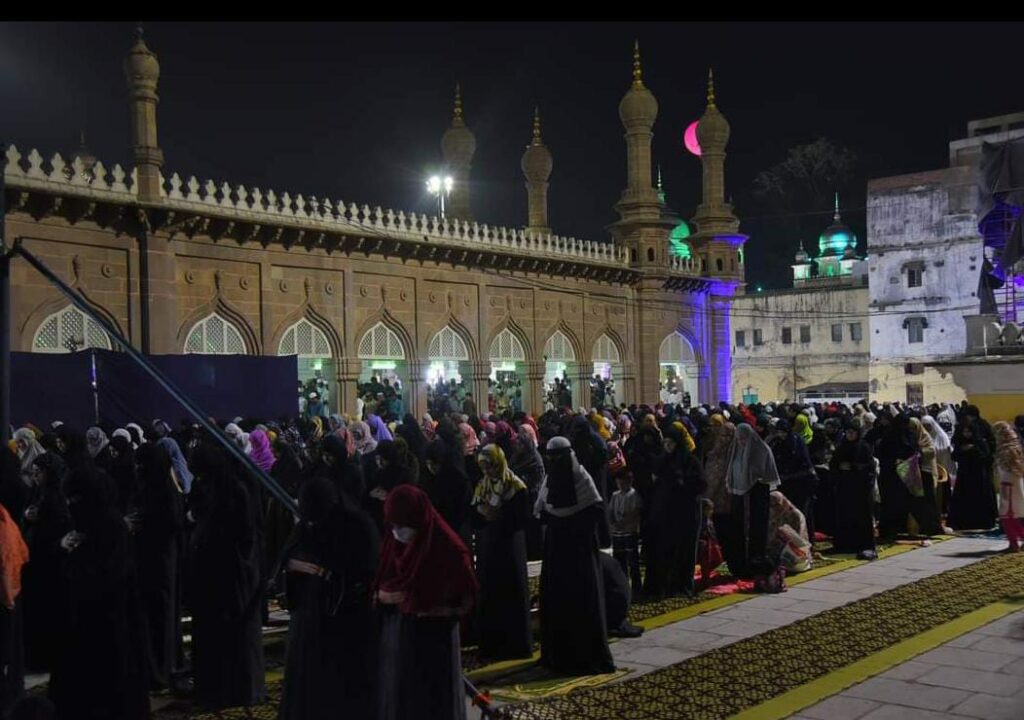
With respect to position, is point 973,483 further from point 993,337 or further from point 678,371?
point 678,371

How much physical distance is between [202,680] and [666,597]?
422 centimetres

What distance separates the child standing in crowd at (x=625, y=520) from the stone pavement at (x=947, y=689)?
2.63 meters

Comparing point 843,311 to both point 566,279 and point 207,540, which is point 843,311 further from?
point 207,540

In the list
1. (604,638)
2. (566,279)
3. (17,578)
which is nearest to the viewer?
(17,578)

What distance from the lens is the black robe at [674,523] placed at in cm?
834

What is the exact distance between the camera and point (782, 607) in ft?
26.3

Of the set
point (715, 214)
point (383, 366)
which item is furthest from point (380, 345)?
point (715, 214)

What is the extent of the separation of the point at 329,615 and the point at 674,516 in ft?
14.0

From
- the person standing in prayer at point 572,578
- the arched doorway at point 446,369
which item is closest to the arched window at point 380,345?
the arched doorway at point 446,369

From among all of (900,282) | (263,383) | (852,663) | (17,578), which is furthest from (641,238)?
(17,578)

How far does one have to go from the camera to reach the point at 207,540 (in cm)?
571

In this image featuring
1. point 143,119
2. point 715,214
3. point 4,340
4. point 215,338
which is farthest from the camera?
point 715,214

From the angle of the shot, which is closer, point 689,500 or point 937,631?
point 937,631

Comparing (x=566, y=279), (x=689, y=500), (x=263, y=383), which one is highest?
(x=566, y=279)
